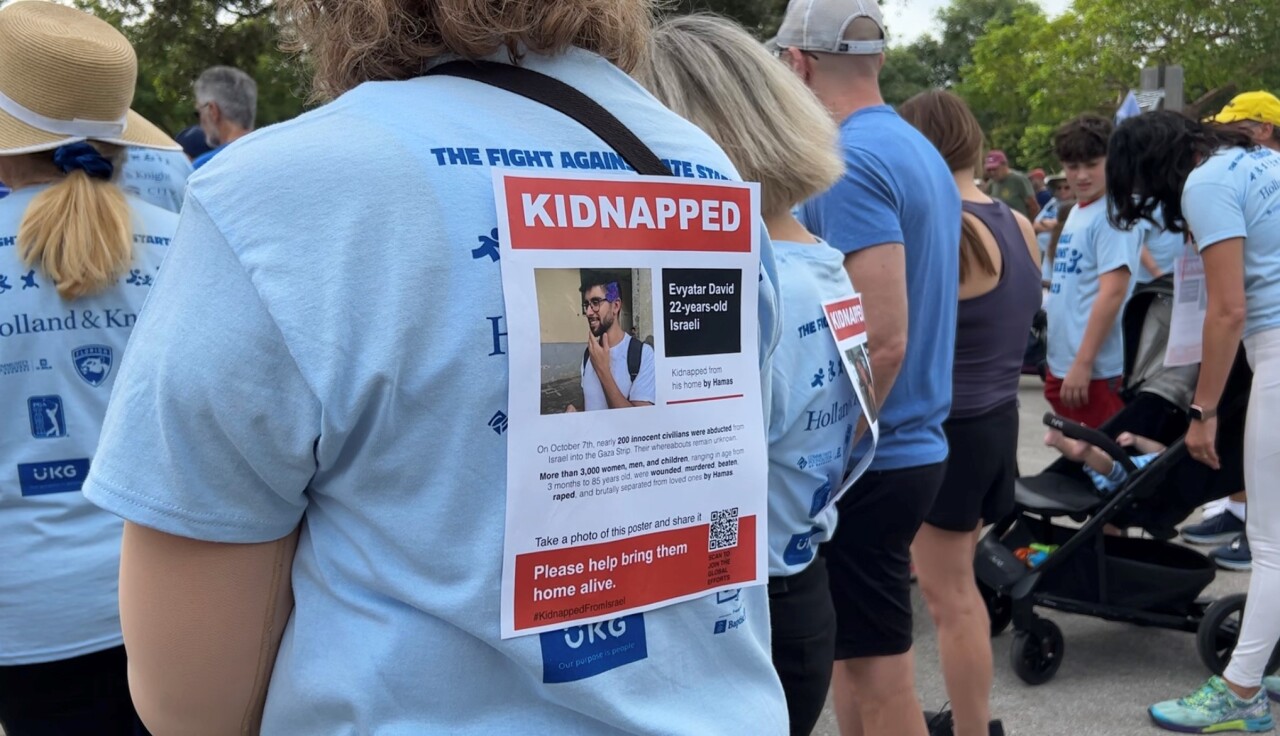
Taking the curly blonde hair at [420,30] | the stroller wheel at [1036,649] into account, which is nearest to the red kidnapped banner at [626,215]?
the curly blonde hair at [420,30]

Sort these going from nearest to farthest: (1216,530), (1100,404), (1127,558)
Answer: (1127,558) < (1100,404) < (1216,530)

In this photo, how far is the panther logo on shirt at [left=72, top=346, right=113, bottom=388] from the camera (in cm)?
199

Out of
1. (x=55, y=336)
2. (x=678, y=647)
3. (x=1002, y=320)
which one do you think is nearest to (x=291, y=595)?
(x=678, y=647)

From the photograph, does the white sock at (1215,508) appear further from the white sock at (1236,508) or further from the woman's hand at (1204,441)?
the woman's hand at (1204,441)

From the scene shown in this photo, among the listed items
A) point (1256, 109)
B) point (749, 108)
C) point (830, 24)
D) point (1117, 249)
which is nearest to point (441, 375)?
point (749, 108)

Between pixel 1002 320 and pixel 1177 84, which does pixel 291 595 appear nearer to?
pixel 1002 320

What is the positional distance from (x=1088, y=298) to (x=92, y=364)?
176 inches

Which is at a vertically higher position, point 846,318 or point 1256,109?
point 1256,109

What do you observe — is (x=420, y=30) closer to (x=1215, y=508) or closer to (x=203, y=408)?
(x=203, y=408)

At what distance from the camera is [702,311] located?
114 centimetres

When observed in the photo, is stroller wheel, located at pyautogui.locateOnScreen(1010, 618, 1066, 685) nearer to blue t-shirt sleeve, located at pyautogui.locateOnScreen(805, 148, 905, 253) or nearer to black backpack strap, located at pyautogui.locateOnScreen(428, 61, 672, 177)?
blue t-shirt sleeve, located at pyautogui.locateOnScreen(805, 148, 905, 253)

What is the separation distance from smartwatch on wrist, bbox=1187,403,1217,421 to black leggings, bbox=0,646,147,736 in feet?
10.7

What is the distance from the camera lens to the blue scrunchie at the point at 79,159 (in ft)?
6.67

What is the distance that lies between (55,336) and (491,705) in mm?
1332
